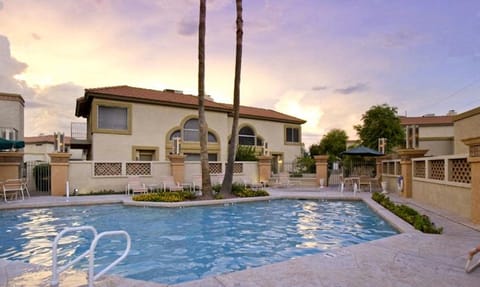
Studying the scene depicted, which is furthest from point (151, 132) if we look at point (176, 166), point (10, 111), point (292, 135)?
point (292, 135)

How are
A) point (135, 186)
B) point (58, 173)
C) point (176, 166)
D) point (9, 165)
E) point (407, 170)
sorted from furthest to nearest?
point (176, 166), point (135, 186), point (58, 173), point (9, 165), point (407, 170)

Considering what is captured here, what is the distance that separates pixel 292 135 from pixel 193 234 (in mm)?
25920

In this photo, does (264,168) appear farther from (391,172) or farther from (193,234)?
(193,234)

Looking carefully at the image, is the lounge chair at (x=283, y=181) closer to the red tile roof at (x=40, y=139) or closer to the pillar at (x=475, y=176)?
the pillar at (x=475, y=176)

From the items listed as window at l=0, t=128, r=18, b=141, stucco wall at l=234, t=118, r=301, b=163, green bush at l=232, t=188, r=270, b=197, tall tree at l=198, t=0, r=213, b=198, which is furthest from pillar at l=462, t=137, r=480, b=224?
window at l=0, t=128, r=18, b=141

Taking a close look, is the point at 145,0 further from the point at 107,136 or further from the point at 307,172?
the point at 307,172

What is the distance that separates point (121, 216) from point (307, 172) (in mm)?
20326

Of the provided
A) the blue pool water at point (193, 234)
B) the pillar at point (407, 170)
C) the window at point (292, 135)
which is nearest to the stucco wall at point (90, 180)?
the blue pool water at point (193, 234)

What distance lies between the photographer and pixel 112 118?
882 inches

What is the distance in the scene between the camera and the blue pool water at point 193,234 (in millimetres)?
6438

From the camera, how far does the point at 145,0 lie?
15.6m

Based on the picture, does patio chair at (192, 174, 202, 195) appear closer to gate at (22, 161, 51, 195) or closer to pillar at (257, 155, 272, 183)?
pillar at (257, 155, 272, 183)

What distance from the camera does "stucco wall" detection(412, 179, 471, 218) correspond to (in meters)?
9.36

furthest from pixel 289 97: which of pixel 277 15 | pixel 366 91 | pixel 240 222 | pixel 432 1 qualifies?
pixel 240 222
